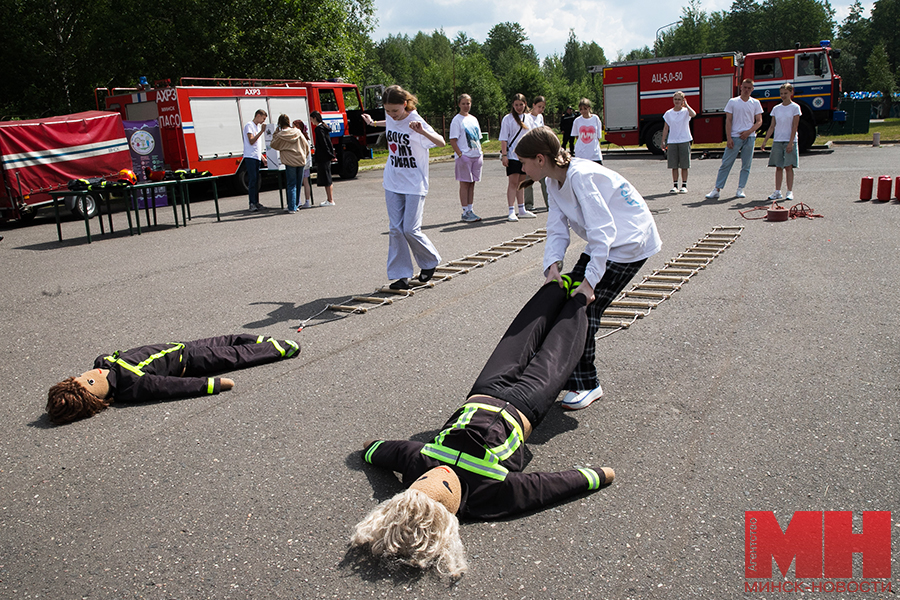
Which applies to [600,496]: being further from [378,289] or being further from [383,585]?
[378,289]

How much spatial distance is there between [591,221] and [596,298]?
18.9 inches

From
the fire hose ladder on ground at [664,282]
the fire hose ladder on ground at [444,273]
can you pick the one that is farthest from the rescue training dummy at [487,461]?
the fire hose ladder on ground at [444,273]

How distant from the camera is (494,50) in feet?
368

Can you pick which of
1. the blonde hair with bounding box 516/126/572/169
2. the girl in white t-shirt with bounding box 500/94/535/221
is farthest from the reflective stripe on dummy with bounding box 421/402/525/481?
the girl in white t-shirt with bounding box 500/94/535/221

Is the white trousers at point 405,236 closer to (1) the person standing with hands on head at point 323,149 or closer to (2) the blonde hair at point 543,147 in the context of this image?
(2) the blonde hair at point 543,147

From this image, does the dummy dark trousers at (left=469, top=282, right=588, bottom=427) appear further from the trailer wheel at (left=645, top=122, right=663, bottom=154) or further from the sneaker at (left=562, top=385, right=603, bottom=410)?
the trailer wheel at (left=645, top=122, right=663, bottom=154)

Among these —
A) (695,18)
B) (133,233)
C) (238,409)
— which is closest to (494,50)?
(695,18)

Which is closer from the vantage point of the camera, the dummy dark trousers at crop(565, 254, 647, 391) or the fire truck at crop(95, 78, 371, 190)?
the dummy dark trousers at crop(565, 254, 647, 391)

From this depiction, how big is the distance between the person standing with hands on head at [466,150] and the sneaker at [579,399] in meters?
7.36

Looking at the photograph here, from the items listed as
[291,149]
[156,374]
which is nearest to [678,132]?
[291,149]

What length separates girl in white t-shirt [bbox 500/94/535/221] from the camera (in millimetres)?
11227

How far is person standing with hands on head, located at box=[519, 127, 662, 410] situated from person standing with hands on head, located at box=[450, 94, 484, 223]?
7.21 metres

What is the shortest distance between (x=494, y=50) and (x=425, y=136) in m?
112

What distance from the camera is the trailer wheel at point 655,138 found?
25.2 metres
